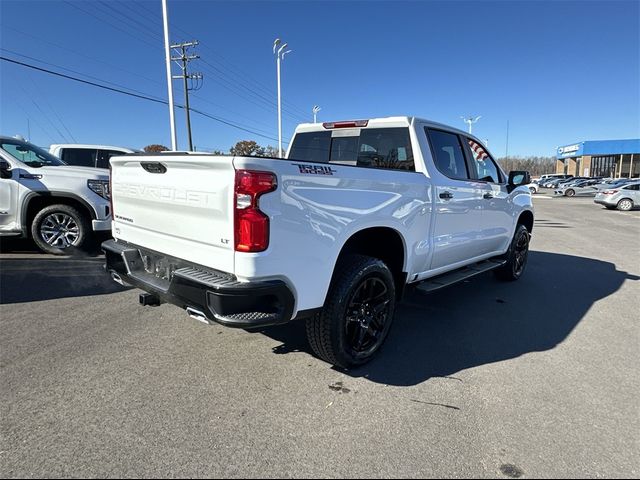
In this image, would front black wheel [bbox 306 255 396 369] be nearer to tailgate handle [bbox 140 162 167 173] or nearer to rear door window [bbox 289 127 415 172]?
rear door window [bbox 289 127 415 172]

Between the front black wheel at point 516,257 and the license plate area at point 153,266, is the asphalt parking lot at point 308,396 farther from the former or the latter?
the front black wheel at point 516,257

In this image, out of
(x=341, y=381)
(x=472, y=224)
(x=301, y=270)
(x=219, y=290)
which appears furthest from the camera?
(x=472, y=224)

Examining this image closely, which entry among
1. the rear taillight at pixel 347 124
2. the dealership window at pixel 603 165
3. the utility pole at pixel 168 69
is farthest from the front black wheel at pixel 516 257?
the dealership window at pixel 603 165

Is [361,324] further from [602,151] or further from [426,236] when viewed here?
[602,151]

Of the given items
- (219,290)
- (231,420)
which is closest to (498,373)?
(231,420)

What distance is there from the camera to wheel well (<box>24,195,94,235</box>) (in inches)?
257

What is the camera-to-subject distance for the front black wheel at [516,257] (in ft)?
19.6

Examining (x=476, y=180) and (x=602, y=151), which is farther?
(x=602, y=151)

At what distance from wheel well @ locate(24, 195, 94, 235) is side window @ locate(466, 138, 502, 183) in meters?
5.75

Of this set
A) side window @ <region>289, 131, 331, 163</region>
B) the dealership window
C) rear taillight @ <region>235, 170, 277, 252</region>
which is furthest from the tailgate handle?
the dealership window

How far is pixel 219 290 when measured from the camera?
2441 mm

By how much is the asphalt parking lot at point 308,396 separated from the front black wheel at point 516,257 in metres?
1.15

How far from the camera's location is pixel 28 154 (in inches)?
268

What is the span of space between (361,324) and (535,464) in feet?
4.79
